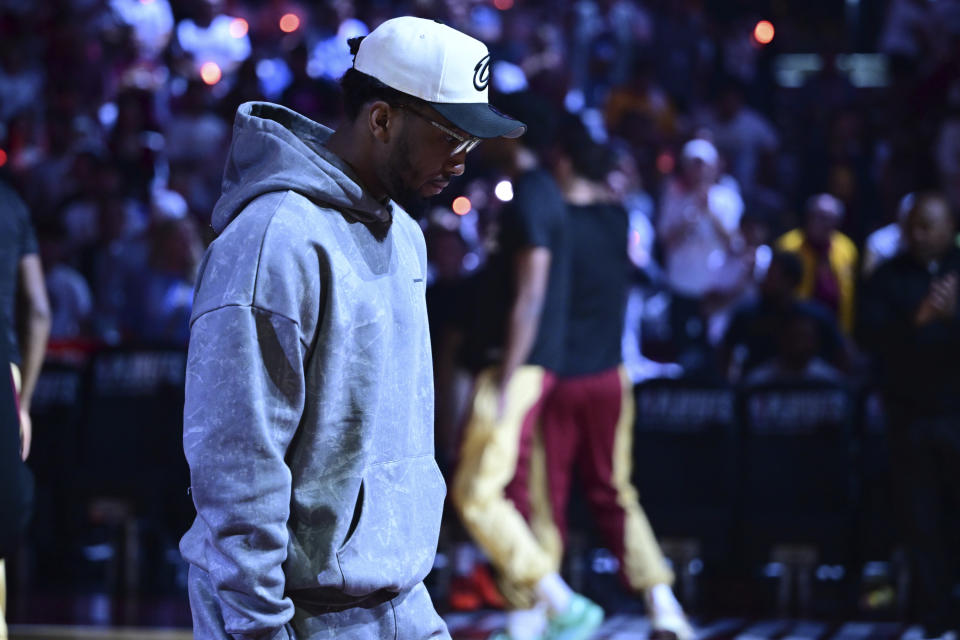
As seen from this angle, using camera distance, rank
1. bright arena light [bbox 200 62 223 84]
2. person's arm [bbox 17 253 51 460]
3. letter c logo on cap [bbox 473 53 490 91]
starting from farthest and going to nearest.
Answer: bright arena light [bbox 200 62 223 84] → person's arm [bbox 17 253 51 460] → letter c logo on cap [bbox 473 53 490 91]

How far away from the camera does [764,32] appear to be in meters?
15.2

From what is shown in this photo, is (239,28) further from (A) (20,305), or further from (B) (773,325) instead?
(A) (20,305)

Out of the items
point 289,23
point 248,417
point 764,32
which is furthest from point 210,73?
point 248,417

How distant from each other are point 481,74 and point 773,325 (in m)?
6.56

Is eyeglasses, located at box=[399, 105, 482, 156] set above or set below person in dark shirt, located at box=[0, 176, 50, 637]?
above

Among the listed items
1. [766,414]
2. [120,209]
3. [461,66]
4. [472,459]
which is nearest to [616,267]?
[472,459]

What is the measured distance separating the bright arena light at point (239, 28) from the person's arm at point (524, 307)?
30.4 feet

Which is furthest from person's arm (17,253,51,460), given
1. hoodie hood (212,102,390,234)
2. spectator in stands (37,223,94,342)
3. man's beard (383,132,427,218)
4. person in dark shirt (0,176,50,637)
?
spectator in stands (37,223,94,342)

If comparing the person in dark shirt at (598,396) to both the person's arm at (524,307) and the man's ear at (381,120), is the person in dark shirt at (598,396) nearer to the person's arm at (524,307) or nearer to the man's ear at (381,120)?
the person's arm at (524,307)

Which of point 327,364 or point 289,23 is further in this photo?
point 289,23

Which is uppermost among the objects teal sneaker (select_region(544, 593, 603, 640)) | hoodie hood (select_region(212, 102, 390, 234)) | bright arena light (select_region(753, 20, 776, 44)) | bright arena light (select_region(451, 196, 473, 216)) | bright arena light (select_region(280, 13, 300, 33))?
bright arena light (select_region(280, 13, 300, 33))

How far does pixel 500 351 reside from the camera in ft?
21.0

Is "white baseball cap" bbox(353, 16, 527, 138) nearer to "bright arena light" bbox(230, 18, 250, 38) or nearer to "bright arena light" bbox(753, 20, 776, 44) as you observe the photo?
"bright arena light" bbox(230, 18, 250, 38)

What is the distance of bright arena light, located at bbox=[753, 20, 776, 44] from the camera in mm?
15023
